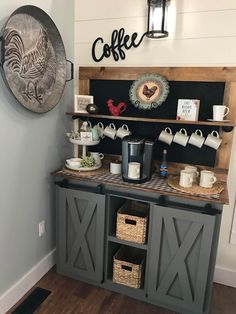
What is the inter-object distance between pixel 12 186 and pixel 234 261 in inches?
70.6

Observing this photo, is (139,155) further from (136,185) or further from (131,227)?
(131,227)

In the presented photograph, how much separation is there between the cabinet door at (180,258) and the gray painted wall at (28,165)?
884mm

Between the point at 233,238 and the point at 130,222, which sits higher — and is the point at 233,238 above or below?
below

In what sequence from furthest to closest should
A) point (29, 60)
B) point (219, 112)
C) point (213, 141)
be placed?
1. point (213, 141)
2. point (219, 112)
3. point (29, 60)

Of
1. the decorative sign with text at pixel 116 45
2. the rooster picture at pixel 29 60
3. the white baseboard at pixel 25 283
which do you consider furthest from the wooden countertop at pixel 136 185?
the decorative sign with text at pixel 116 45

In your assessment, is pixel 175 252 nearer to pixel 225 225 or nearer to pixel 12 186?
pixel 225 225

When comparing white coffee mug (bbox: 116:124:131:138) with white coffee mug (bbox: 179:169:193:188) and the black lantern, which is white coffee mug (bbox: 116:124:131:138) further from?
the black lantern

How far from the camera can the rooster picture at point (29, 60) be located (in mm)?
1542

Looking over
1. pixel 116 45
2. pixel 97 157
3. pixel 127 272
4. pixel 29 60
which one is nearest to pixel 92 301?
pixel 127 272

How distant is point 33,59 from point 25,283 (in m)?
1.59

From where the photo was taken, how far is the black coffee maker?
6.23 feet

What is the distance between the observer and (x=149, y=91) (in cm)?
205

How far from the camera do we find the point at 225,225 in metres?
2.12

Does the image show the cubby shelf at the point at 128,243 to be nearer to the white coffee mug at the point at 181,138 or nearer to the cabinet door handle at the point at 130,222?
the cabinet door handle at the point at 130,222
